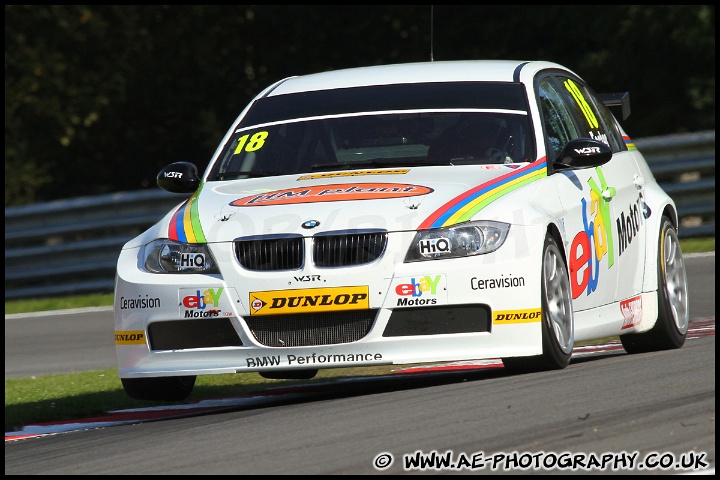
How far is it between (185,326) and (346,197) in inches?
38.5

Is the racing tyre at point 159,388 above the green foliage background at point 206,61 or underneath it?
above

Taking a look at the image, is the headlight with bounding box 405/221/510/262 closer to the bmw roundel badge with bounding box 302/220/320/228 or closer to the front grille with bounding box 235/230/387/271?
the front grille with bounding box 235/230/387/271

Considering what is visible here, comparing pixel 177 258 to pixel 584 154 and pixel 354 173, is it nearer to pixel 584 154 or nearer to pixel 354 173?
pixel 354 173

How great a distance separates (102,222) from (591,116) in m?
8.70

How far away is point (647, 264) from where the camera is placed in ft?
28.8

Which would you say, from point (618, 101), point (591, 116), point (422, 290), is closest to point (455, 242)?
point (422, 290)

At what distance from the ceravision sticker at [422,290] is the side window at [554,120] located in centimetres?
138

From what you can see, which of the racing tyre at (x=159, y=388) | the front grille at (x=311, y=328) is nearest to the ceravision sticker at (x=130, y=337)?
the racing tyre at (x=159, y=388)

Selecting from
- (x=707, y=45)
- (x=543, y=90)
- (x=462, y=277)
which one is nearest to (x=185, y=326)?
(x=462, y=277)

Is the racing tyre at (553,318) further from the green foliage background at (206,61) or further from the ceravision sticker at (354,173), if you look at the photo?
the green foliage background at (206,61)

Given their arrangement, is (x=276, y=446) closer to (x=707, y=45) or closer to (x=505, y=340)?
(x=505, y=340)

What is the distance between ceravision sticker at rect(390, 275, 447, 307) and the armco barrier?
385 inches

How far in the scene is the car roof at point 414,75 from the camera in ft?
28.5

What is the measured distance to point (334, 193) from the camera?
7.39m
